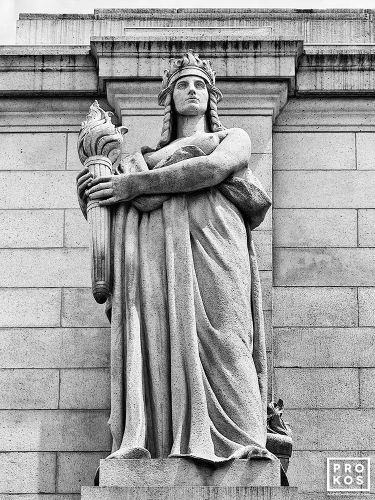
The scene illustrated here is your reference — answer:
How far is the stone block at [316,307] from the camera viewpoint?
16953 mm

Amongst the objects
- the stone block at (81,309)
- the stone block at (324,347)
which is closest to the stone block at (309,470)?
the stone block at (324,347)

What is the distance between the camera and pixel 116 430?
1503cm

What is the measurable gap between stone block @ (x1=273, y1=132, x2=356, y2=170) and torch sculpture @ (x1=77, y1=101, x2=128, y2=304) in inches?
80.5

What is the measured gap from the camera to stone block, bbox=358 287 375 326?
55.6 feet

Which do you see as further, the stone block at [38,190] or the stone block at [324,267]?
the stone block at [38,190]

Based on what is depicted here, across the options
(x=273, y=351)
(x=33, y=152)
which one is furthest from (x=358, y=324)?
(x=33, y=152)

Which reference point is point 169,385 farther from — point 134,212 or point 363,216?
point 363,216

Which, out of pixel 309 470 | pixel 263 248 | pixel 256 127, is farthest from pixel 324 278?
pixel 309 470

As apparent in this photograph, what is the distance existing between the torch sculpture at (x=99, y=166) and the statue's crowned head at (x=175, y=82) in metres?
0.37

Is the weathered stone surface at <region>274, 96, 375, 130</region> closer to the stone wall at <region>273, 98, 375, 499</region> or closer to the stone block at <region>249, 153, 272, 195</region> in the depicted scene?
the stone wall at <region>273, 98, 375, 499</region>

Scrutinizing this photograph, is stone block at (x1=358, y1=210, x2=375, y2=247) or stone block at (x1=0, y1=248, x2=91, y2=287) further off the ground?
stone block at (x1=358, y1=210, x2=375, y2=247)

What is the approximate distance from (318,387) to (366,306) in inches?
33.3

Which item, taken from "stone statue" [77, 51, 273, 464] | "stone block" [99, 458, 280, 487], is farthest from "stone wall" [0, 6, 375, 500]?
"stone block" [99, 458, 280, 487]

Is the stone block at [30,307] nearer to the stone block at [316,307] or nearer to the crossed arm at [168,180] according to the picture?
the crossed arm at [168,180]
